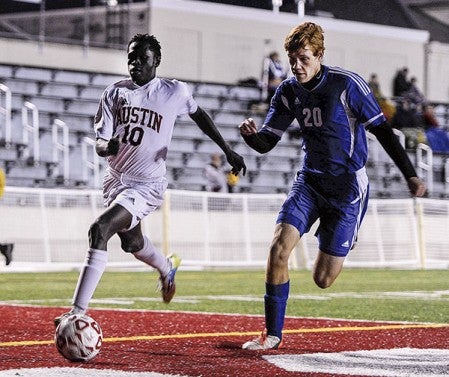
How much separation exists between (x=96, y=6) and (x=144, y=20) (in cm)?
198

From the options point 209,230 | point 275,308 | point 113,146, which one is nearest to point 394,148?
point 275,308

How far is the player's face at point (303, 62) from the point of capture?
7387 millimetres

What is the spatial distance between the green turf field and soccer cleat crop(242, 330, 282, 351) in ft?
9.90

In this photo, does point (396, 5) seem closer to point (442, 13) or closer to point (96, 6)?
point (442, 13)

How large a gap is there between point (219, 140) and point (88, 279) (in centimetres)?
171

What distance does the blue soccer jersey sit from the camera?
24.6 feet


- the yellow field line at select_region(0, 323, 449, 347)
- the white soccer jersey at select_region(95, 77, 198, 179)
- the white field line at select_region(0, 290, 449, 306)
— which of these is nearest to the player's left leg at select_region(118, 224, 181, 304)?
the white soccer jersey at select_region(95, 77, 198, 179)

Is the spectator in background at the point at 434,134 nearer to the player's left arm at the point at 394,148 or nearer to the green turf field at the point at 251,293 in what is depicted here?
the green turf field at the point at 251,293

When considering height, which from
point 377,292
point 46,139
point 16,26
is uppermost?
point 16,26

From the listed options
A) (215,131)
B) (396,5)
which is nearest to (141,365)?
(215,131)

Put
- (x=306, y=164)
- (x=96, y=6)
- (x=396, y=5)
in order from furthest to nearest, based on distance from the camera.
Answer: (x=396, y=5) < (x=96, y=6) < (x=306, y=164)

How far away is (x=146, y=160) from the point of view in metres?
8.17

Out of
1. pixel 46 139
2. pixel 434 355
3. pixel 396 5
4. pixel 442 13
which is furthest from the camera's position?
pixel 442 13

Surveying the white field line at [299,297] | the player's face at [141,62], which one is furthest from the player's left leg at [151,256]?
the white field line at [299,297]
